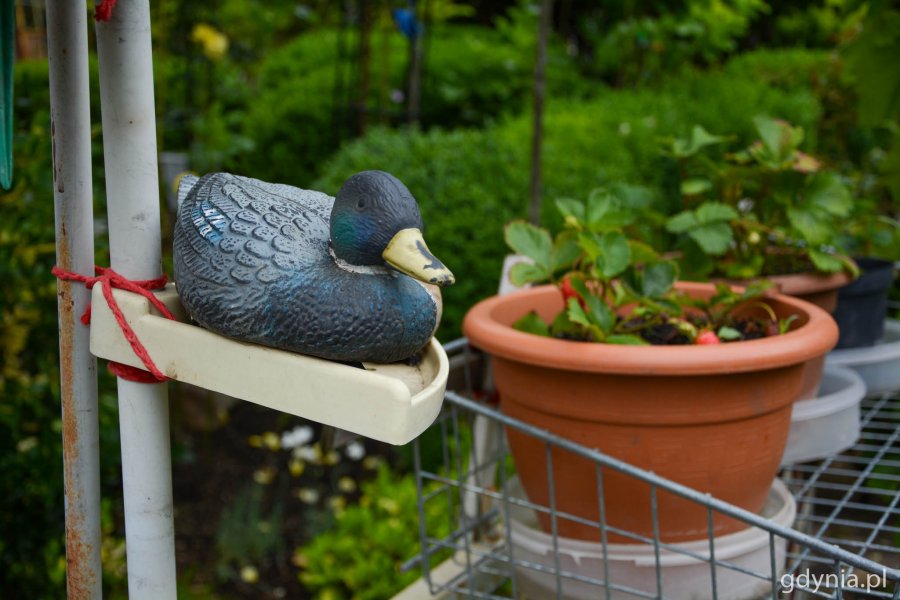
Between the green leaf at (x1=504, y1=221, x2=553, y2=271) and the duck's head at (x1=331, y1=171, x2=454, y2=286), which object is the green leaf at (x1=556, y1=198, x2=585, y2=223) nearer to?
the green leaf at (x1=504, y1=221, x2=553, y2=271)

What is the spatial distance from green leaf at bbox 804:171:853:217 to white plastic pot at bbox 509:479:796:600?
577 millimetres

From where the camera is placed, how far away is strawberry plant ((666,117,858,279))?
1.38 m

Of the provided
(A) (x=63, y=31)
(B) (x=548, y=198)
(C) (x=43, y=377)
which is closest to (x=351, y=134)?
(B) (x=548, y=198)

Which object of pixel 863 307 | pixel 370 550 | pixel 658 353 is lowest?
pixel 370 550

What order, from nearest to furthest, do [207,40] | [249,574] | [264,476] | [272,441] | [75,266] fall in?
[75,266], [249,574], [264,476], [272,441], [207,40]

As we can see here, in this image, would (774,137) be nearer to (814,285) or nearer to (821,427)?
(814,285)

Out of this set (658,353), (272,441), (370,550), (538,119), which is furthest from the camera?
(272,441)

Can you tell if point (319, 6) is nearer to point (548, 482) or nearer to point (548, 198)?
point (548, 198)

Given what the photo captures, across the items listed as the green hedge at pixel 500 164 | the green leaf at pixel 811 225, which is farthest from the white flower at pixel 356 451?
the green leaf at pixel 811 225

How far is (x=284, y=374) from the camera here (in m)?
0.65

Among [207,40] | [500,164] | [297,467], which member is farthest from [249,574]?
[207,40]

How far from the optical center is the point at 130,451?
74cm

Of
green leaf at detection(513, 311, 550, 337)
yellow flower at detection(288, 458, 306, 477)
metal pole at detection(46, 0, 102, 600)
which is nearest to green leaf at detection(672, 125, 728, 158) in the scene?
green leaf at detection(513, 311, 550, 337)

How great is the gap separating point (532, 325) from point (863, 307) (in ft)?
2.39
